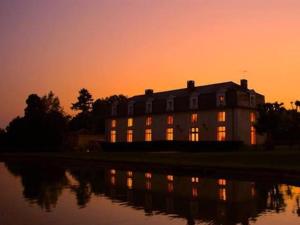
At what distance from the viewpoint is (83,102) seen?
13275 centimetres

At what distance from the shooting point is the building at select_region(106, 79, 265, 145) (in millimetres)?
61322

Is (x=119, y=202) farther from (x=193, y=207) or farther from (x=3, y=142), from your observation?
(x=3, y=142)

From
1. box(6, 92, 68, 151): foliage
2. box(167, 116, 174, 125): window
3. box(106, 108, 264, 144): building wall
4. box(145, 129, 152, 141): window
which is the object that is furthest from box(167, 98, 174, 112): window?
box(6, 92, 68, 151): foliage

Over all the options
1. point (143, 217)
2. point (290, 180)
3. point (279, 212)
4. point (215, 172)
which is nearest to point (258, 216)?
point (279, 212)

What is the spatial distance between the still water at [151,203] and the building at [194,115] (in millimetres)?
37891

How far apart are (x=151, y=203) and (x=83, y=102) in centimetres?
11826

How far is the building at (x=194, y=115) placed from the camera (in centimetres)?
6132

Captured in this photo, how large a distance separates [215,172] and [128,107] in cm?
4898

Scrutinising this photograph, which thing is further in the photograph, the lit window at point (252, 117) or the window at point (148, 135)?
the window at point (148, 135)

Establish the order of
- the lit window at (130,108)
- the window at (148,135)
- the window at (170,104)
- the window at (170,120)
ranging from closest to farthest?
the window at (170,120) < the window at (170,104) < the window at (148,135) < the lit window at (130,108)

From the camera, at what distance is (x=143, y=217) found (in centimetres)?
1359

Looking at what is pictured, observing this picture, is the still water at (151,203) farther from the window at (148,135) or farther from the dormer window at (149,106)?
the dormer window at (149,106)

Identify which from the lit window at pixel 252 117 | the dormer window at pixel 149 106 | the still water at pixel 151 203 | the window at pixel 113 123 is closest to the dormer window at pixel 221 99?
the lit window at pixel 252 117

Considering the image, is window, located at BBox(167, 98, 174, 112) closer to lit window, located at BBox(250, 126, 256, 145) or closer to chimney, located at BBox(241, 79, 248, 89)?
chimney, located at BBox(241, 79, 248, 89)
